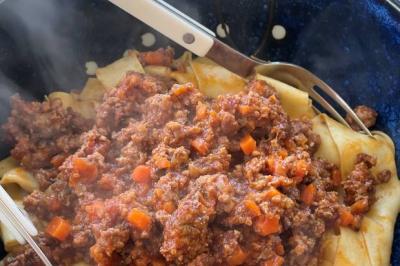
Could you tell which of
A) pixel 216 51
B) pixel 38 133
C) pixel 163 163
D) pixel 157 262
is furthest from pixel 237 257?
pixel 38 133

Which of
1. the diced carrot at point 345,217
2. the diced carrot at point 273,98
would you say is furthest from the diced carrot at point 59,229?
the diced carrot at point 345,217

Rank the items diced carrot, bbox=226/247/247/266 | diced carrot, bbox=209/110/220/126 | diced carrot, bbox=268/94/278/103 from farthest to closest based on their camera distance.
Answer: diced carrot, bbox=268/94/278/103
diced carrot, bbox=209/110/220/126
diced carrot, bbox=226/247/247/266

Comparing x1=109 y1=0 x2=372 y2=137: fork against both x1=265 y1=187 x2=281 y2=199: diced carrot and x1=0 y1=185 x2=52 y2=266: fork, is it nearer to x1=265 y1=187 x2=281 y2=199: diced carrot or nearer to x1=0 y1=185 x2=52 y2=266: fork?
x1=265 y1=187 x2=281 y2=199: diced carrot

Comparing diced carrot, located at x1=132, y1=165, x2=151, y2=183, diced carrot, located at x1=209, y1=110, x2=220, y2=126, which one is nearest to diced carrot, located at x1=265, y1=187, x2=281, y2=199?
diced carrot, located at x1=209, y1=110, x2=220, y2=126

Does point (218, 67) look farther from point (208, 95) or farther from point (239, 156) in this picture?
point (239, 156)

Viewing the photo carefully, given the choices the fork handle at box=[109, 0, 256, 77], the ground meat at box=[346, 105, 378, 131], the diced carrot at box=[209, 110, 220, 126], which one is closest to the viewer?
the fork handle at box=[109, 0, 256, 77]

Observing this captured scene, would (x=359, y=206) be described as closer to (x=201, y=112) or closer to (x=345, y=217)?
(x=345, y=217)
